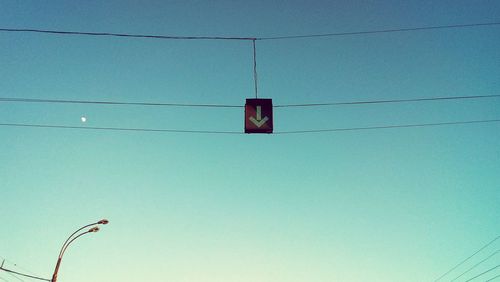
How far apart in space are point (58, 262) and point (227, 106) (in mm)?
10110

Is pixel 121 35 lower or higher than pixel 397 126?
higher

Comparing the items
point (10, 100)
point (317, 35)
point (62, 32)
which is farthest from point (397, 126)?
point (10, 100)

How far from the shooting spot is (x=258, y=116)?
860cm

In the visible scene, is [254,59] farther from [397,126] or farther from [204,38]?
[397,126]

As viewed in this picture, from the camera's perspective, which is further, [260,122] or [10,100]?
[10,100]

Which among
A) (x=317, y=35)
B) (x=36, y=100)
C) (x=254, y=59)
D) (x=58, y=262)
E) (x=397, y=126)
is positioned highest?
(x=317, y=35)

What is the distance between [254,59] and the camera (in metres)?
11.4

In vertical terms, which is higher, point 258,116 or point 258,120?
point 258,116

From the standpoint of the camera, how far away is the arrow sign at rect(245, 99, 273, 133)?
849cm

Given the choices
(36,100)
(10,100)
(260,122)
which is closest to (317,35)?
(260,122)

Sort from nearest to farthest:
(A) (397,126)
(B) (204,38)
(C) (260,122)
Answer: (C) (260,122) < (B) (204,38) < (A) (397,126)

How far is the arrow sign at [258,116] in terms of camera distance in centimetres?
849

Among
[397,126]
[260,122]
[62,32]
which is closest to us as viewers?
[260,122]

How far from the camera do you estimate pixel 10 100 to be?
11.3 m
